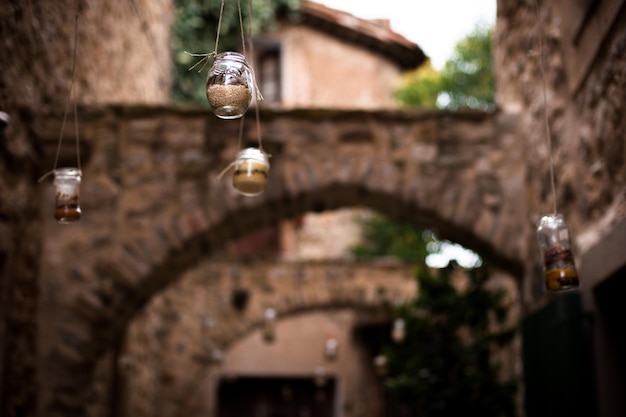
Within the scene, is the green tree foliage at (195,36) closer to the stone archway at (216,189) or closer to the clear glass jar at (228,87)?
the stone archway at (216,189)

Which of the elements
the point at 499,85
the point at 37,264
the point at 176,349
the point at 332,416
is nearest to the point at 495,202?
the point at 499,85

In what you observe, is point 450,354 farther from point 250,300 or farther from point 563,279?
point 250,300

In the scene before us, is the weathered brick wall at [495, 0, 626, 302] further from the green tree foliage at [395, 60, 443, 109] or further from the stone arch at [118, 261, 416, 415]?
the green tree foliage at [395, 60, 443, 109]

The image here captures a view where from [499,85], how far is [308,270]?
Answer: 4.81 meters

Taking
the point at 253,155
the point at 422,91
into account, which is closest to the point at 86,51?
the point at 253,155

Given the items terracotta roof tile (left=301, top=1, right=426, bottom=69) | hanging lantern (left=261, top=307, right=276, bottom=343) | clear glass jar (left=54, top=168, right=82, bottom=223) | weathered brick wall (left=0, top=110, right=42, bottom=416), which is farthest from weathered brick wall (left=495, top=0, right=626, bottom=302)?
terracotta roof tile (left=301, top=1, right=426, bottom=69)

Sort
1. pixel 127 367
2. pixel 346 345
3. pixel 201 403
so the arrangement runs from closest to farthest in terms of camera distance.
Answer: pixel 127 367 < pixel 201 403 < pixel 346 345

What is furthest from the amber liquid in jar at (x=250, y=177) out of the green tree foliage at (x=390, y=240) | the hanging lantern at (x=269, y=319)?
the green tree foliage at (x=390, y=240)

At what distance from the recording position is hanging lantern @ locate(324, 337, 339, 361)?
40.8 ft

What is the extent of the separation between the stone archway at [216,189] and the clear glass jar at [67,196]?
65.4 inches

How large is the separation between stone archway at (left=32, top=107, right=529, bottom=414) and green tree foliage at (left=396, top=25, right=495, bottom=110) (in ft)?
22.5

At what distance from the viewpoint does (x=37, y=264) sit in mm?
4855

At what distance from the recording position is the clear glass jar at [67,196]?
3.27m

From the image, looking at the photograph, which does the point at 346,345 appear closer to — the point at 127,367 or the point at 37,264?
the point at 127,367
